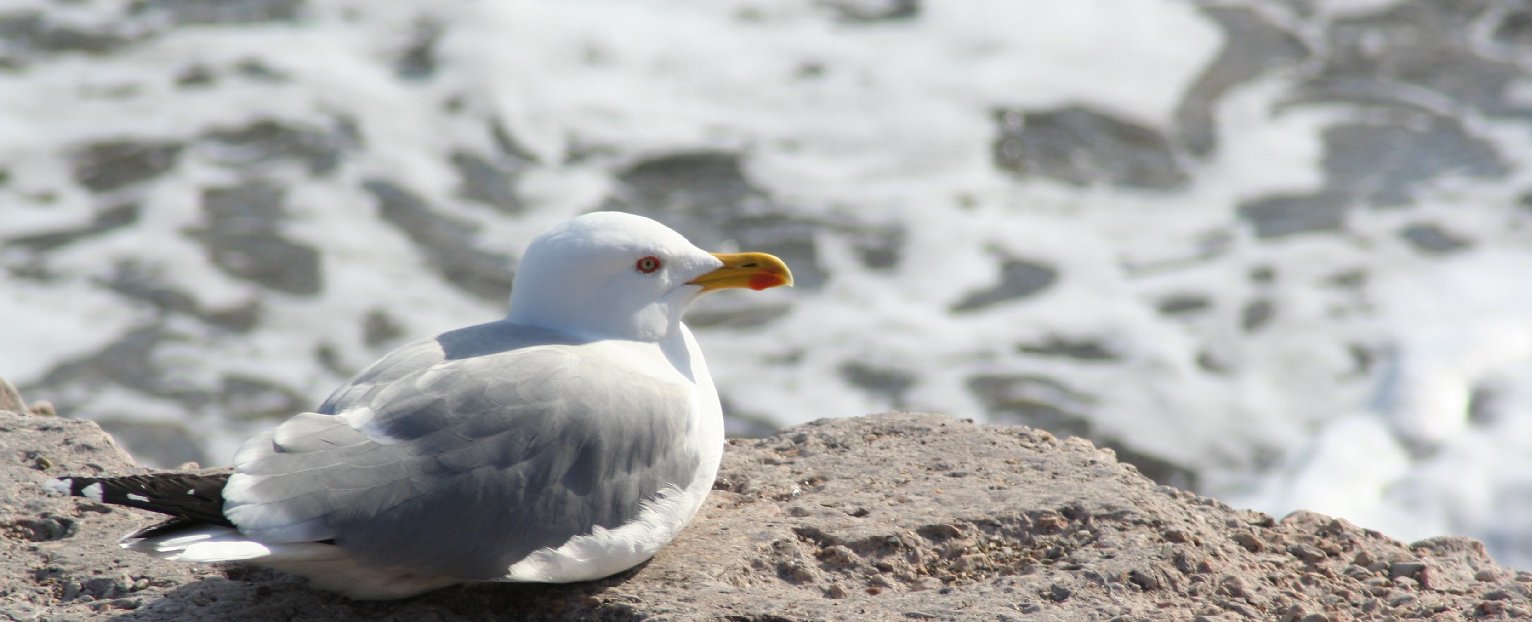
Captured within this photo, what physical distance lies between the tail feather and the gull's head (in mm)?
1039

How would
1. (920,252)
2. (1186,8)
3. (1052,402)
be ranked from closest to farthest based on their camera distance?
(1052,402)
(920,252)
(1186,8)

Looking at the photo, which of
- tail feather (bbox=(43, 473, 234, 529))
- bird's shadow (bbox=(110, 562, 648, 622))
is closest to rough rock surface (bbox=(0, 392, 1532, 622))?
bird's shadow (bbox=(110, 562, 648, 622))

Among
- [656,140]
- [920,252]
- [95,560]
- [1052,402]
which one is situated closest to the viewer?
[95,560]

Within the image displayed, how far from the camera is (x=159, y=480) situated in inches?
111

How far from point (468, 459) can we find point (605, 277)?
785mm

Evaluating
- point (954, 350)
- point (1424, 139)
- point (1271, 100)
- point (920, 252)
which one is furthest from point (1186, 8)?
point (954, 350)

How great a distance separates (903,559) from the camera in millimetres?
3527

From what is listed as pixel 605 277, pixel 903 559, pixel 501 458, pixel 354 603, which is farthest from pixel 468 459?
pixel 903 559

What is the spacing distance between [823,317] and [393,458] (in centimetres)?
516

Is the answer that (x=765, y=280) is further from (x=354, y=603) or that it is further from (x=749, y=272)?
(x=354, y=603)

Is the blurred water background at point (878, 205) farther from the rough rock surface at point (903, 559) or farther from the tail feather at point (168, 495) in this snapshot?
the tail feather at point (168, 495)

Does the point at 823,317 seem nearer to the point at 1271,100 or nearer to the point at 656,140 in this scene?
the point at 656,140

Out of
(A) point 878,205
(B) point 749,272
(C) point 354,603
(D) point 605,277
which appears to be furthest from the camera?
(A) point 878,205

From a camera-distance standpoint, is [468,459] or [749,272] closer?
[468,459]
